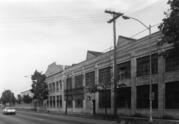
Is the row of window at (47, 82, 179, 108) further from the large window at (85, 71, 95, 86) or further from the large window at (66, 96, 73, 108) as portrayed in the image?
the large window at (85, 71, 95, 86)

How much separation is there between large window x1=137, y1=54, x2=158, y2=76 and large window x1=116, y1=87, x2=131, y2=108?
388 cm

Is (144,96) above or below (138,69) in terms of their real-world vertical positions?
below

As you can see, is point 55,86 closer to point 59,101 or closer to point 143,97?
point 59,101

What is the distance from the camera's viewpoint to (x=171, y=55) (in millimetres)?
25016

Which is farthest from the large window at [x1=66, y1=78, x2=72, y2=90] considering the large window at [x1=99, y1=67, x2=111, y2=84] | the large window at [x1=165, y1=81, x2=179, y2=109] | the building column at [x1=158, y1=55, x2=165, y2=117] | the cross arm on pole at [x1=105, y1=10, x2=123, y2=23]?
the large window at [x1=165, y1=81, x2=179, y2=109]

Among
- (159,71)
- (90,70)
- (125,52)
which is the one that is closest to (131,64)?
(125,52)

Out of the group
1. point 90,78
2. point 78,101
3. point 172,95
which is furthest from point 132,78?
point 78,101

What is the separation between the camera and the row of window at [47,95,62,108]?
78.0 m

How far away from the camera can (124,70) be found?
48688 mm

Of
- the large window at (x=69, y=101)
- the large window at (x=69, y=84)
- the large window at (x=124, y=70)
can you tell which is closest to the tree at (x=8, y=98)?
the large window at (x=69, y=84)

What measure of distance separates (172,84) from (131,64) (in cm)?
883

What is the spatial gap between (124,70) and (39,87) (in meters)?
40.1

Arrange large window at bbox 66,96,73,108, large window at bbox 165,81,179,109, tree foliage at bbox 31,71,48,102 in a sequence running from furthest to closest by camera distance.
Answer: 1. tree foliage at bbox 31,71,48,102
2. large window at bbox 66,96,73,108
3. large window at bbox 165,81,179,109

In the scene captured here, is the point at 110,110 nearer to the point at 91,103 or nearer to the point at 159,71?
the point at 91,103
